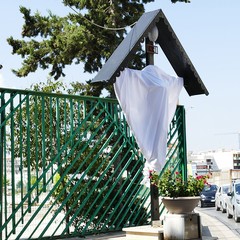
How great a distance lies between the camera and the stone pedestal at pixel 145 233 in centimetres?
823

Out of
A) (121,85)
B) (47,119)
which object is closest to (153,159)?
(121,85)

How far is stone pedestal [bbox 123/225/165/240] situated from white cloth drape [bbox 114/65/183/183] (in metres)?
0.99

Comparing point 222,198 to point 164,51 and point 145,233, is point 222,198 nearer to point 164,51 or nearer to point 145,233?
point 164,51

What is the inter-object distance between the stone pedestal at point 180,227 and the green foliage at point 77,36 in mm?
9220

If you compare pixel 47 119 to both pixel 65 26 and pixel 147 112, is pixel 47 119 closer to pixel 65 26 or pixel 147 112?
pixel 147 112

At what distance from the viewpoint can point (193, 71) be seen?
10.0 m

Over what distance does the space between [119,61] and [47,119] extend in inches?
202

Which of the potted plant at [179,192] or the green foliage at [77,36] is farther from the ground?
the green foliage at [77,36]

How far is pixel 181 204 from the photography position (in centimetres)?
819

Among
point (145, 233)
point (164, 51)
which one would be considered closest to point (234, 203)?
point (164, 51)

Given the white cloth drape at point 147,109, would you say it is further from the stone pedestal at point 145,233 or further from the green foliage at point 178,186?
the stone pedestal at point 145,233

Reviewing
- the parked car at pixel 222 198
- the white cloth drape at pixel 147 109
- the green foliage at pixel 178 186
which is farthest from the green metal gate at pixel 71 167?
the parked car at pixel 222 198

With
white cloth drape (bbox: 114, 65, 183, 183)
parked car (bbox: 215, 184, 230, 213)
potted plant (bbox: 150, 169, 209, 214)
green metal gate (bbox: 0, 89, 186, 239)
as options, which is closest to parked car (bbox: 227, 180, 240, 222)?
A: parked car (bbox: 215, 184, 230, 213)

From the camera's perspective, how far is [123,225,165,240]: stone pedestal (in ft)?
27.0
